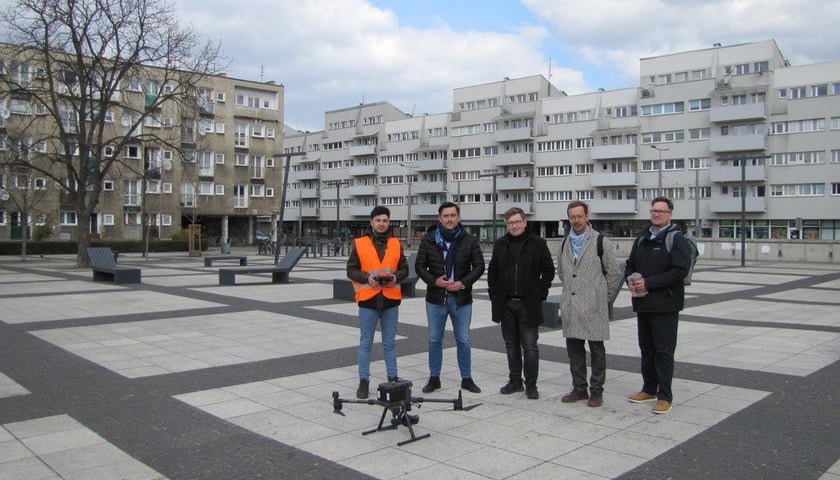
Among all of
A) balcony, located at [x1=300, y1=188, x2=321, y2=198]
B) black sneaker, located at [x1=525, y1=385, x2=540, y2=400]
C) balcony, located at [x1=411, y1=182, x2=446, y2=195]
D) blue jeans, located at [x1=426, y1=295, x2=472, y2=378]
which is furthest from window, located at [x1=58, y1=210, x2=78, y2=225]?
black sneaker, located at [x1=525, y1=385, x2=540, y2=400]

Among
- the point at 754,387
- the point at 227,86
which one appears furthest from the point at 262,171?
the point at 754,387

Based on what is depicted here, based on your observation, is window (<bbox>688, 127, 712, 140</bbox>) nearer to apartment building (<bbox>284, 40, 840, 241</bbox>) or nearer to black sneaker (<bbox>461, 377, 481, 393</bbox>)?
apartment building (<bbox>284, 40, 840, 241</bbox>)

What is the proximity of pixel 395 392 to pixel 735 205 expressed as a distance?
198ft

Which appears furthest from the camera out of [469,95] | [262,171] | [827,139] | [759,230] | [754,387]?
[469,95]

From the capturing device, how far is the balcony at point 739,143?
5747 centimetres

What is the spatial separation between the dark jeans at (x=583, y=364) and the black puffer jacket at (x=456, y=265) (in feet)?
3.48

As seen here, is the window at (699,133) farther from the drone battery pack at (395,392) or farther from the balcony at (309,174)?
the drone battery pack at (395,392)

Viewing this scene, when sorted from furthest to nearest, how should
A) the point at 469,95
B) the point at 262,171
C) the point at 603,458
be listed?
the point at 469,95, the point at 262,171, the point at 603,458

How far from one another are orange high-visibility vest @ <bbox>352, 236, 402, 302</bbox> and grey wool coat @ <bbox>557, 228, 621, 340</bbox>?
1.50 metres

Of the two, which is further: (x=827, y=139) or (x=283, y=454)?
(x=827, y=139)

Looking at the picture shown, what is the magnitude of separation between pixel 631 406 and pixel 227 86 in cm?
6134

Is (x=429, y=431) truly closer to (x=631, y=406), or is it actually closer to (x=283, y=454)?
(x=283, y=454)

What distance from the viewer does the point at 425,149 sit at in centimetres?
8112

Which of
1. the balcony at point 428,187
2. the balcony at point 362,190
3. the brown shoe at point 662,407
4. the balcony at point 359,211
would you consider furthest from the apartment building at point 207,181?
the brown shoe at point 662,407
